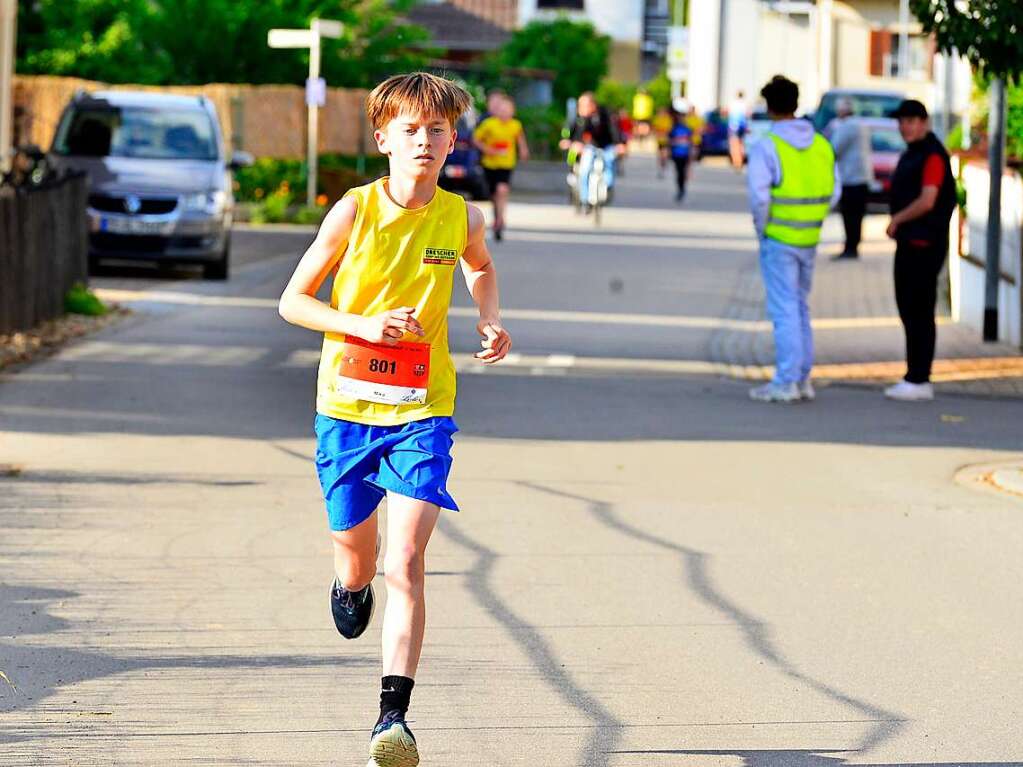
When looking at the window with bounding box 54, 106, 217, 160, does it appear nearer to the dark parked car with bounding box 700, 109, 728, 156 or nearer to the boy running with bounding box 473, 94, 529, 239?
the boy running with bounding box 473, 94, 529, 239

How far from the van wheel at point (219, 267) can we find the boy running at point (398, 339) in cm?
1565

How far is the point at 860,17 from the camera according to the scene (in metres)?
74.6

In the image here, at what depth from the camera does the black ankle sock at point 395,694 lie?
513cm

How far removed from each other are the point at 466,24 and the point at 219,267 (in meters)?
59.1

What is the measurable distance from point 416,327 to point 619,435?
6.51 metres

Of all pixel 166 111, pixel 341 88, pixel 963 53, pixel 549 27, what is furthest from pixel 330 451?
pixel 549 27

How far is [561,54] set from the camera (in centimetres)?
6506

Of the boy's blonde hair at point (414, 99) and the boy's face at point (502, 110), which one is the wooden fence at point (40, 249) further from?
the boy's blonde hair at point (414, 99)

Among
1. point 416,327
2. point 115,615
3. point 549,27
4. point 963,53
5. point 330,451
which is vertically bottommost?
point 115,615

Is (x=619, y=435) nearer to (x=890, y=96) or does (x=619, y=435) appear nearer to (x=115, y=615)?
(x=115, y=615)

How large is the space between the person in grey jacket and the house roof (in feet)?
173

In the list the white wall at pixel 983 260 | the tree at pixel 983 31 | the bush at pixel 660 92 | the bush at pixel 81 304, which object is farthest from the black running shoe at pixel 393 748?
the bush at pixel 660 92

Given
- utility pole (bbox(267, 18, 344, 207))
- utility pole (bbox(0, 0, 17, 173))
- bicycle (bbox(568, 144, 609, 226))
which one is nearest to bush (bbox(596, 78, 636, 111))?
bicycle (bbox(568, 144, 609, 226))

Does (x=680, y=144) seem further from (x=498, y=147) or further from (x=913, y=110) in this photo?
(x=913, y=110)
